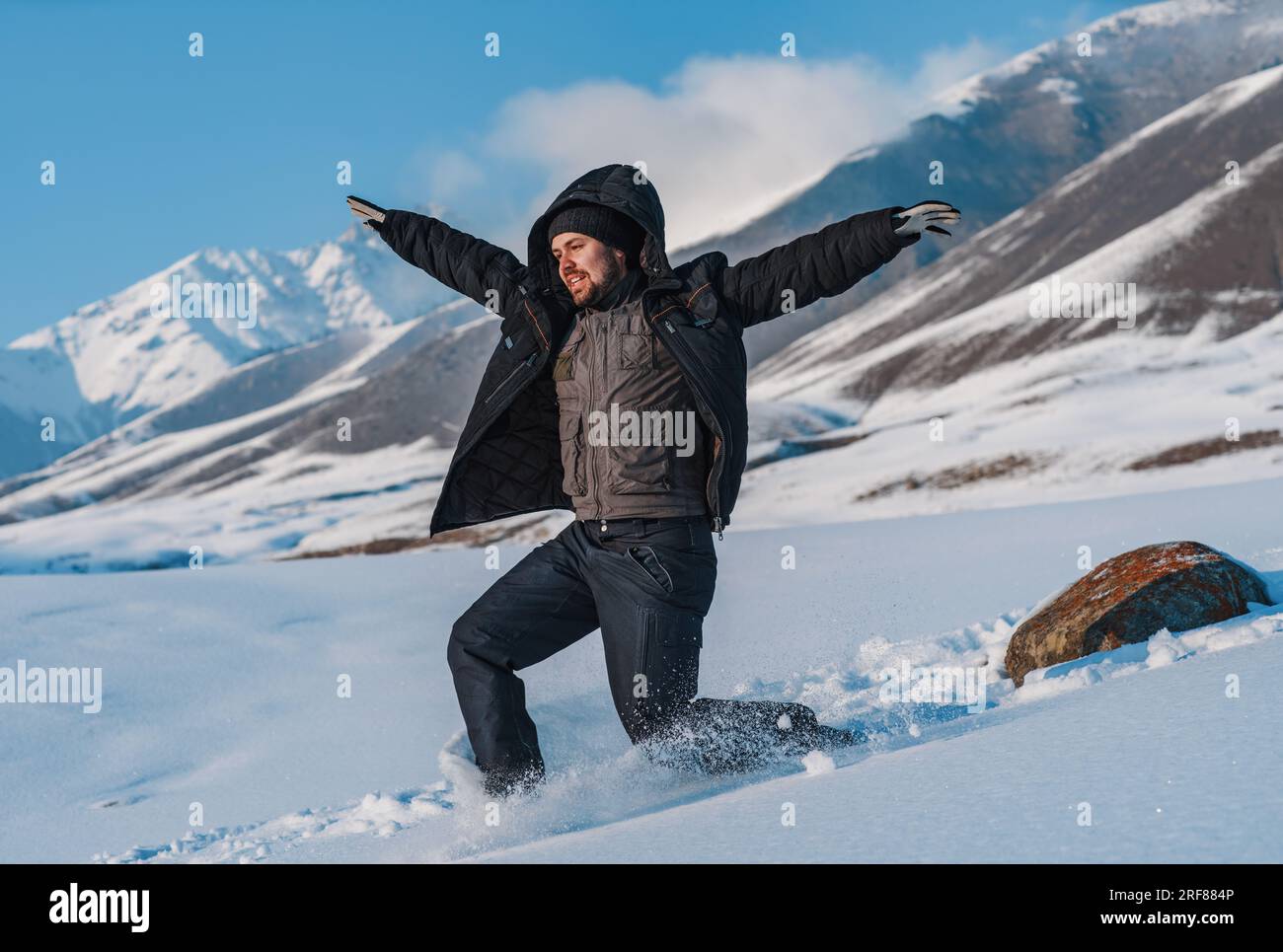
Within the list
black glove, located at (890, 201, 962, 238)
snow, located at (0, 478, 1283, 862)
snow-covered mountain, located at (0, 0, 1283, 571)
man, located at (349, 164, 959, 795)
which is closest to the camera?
snow, located at (0, 478, 1283, 862)

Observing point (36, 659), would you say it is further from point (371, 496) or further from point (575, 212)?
point (371, 496)

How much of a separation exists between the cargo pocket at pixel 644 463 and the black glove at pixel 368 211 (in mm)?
1925

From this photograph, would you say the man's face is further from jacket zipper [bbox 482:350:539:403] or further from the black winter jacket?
jacket zipper [bbox 482:350:539:403]

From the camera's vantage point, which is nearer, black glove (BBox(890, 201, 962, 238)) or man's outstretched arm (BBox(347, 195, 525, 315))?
black glove (BBox(890, 201, 962, 238))

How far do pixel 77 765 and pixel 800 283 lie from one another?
5.69 meters

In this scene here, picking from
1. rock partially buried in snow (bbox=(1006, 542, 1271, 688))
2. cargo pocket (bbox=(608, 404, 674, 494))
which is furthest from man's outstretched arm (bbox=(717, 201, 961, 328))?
rock partially buried in snow (bbox=(1006, 542, 1271, 688))

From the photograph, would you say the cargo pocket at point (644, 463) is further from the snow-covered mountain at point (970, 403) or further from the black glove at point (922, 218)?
the snow-covered mountain at point (970, 403)

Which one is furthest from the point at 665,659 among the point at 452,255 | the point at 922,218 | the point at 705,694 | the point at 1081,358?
the point at 1081,358

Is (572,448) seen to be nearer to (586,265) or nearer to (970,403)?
(586,265)

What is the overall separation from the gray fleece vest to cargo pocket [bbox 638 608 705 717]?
0.46 metres

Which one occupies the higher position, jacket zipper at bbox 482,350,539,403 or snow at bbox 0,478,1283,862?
jacket zipper at bbox 482,350,539,403

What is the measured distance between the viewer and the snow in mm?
3213

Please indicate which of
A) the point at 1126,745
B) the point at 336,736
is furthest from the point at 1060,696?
the point at 336,736

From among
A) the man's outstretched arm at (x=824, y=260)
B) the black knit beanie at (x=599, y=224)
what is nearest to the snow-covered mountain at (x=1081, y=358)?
the man's outstretched arm at (x=824, y=260)
